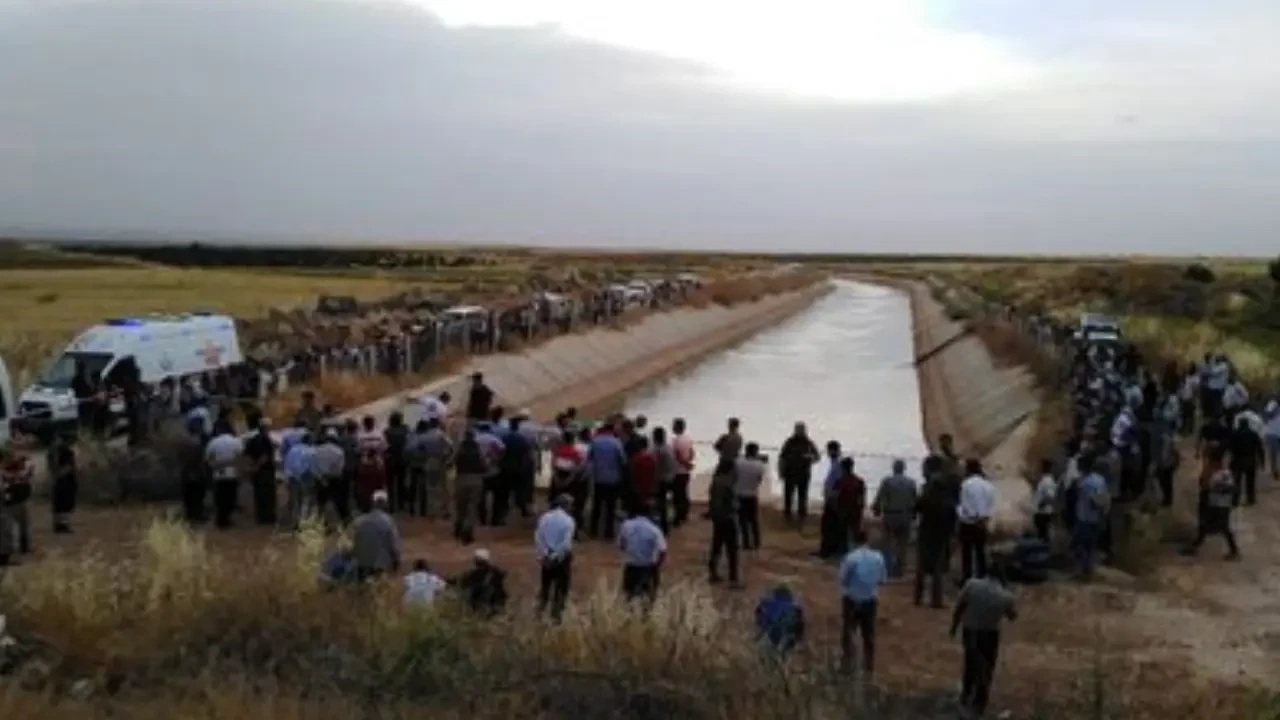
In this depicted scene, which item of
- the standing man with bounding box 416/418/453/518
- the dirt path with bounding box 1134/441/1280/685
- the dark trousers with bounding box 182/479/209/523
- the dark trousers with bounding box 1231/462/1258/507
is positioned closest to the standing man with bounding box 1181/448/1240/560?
the dirt path with bounding box 1134/441/1280/685

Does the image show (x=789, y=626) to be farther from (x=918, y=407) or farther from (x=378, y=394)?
(x=918, y=407)

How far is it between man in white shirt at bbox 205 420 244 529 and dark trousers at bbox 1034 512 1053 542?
10185 millimetres

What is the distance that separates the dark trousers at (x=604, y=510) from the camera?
64.0 ft

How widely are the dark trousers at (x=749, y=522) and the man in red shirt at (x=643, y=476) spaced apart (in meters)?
1.12

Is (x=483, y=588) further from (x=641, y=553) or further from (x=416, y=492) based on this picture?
(x=416, y=492)

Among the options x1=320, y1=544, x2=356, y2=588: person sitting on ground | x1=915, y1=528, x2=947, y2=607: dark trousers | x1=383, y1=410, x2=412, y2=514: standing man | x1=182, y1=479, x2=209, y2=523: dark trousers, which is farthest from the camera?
x1=383, y1=410, x2=412, y2=514: standing man

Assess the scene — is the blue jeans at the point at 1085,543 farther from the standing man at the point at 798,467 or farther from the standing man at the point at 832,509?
the standing man at the point at 798,467

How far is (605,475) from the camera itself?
19328 millimetres

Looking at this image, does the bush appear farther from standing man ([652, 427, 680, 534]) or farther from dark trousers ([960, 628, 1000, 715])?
dark trousers ([960, 628, 1000, 715])

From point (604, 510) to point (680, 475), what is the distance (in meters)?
1.33

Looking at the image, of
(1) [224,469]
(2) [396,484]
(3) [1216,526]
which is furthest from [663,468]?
(3) [1216,526]

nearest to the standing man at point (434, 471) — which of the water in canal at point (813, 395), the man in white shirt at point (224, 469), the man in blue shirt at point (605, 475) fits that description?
the man in blue shirt at point (605, 475)

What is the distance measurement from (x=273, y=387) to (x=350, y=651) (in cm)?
2192

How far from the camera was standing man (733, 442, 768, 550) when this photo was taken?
1848 cm
